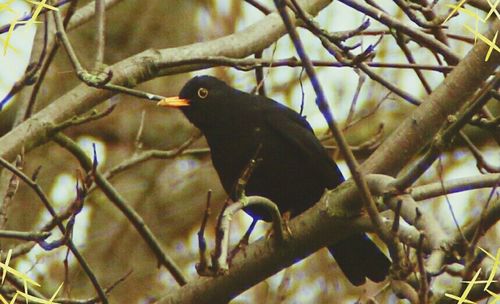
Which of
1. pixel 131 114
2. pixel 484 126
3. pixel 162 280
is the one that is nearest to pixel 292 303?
pixel 162 280

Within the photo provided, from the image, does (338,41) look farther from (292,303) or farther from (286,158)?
(292,303)

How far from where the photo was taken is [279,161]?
217 inches

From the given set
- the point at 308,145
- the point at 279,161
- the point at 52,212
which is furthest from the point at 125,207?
the point at 308,145

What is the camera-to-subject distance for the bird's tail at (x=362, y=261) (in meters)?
5.36

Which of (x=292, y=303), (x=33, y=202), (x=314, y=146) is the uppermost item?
(x=33, y=202)

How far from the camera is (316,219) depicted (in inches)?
163

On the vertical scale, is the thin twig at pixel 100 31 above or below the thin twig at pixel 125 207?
above

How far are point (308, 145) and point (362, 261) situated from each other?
646 millimetres

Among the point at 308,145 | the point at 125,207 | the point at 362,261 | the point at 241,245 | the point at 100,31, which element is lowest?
the point at 362,261

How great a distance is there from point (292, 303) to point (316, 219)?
13.2 feet

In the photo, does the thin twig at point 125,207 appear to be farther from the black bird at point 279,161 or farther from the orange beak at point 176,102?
the orange beak at point 176,102
